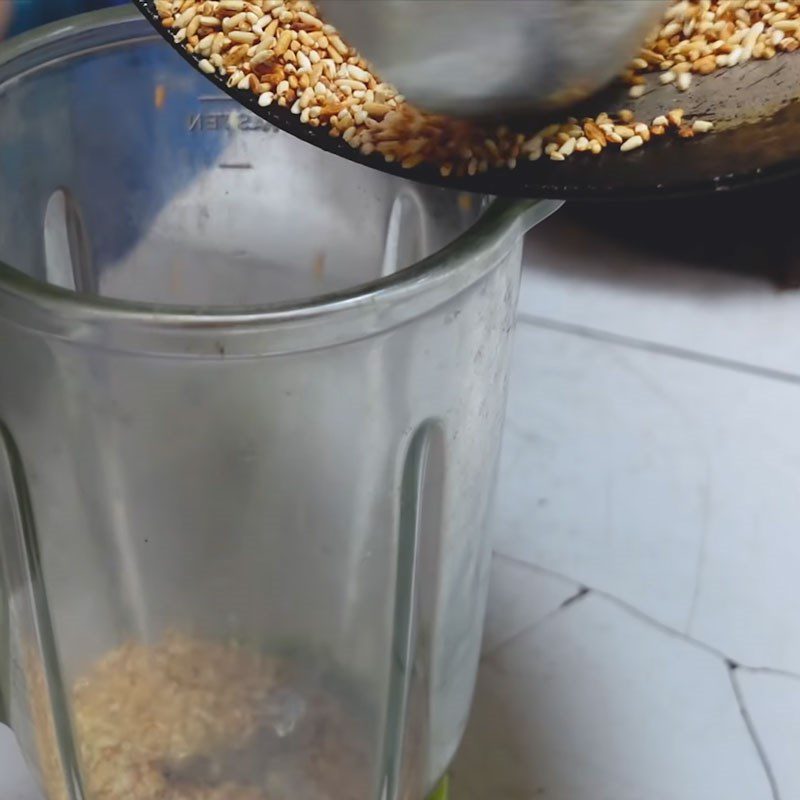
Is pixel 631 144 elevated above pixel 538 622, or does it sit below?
above

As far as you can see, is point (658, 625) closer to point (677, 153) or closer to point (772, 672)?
point (772, 672)

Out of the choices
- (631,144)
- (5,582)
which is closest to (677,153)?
(631,144)

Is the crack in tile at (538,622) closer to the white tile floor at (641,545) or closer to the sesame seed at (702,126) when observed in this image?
the white tile floor at (641,545)

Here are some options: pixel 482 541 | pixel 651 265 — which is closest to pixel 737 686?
pixel 482 541

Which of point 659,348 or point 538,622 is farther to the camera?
point 659,348

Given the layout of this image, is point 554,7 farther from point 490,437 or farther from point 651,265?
point 651,265

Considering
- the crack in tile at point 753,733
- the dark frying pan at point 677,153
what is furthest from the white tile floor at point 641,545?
the dark frying pan at point 677,153
